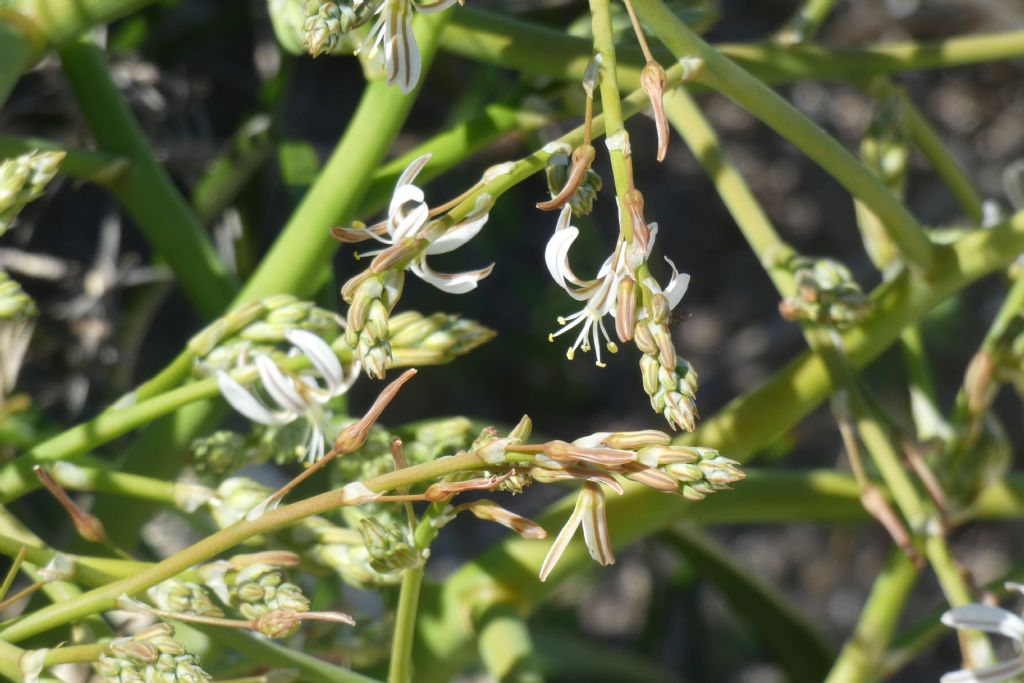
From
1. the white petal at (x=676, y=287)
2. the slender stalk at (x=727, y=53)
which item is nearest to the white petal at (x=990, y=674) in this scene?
the white petal at (x=676, y=287)

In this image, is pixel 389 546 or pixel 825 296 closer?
pixel 389 546

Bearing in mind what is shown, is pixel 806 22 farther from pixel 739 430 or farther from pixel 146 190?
pixel 146 190

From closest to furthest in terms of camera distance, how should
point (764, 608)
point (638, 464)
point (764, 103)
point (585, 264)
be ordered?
point (638, 464), point (764, 103), point (764, 608), point (585, 264)

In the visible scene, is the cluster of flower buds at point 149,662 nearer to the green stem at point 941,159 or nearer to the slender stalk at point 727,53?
the slender stalk at point 727,53

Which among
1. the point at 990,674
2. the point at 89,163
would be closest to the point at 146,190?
the point at 89,163

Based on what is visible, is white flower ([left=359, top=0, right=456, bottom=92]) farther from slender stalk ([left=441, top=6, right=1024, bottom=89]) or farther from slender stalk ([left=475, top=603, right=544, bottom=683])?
slender stalk ([left=475, top=603, right=544, bottom=683])

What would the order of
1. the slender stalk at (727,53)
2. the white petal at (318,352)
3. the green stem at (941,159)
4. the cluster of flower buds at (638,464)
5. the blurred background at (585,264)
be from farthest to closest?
1. the blurred background at (585,264)
2. the green stem at (941,159)
3. the slender stalk at (727,53)
4. the white petal at (318,352)
5. the cluster of flower buds at (638,464)
